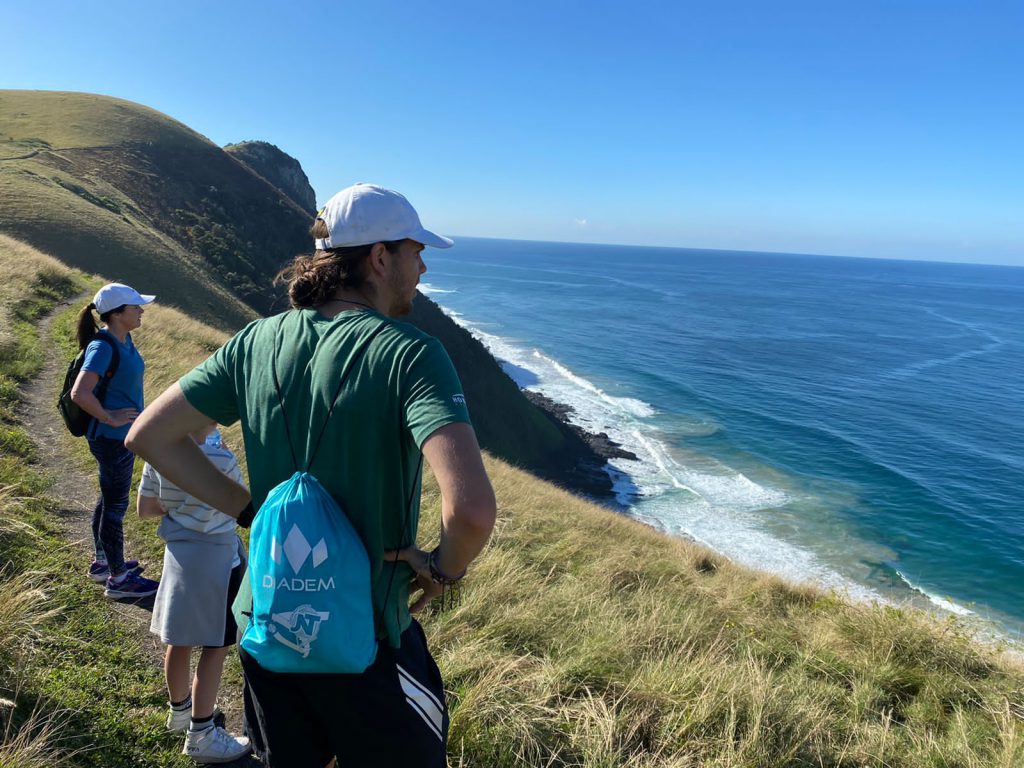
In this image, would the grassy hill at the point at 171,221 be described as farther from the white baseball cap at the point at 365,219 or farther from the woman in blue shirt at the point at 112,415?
the white baseball cap at the point at 365,219

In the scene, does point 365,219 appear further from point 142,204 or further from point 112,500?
Result: point 142,204

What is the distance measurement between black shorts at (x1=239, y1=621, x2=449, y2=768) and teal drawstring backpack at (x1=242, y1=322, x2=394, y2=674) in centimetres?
11

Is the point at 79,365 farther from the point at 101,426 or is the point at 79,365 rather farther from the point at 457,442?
the point at 457,442

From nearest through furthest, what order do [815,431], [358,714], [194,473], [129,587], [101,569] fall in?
1. [358,714]
2. [194,473]
3. [129,587]
4. [101,569]
5. [815,431]

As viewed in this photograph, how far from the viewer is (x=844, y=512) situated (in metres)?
29.3

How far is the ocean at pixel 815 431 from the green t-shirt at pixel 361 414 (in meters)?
8.53

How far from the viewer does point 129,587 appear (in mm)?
4320

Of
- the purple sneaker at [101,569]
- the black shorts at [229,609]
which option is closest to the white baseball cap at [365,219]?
the black shorts at [229,609]

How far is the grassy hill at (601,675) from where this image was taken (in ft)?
10.2

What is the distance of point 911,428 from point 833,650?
143ft

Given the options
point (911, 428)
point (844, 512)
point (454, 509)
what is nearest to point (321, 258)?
point (454, 509)

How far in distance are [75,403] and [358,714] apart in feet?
13.5

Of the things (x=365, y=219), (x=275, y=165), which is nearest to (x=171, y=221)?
(x=275, y=165)

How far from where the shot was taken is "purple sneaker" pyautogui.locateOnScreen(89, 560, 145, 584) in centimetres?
443
